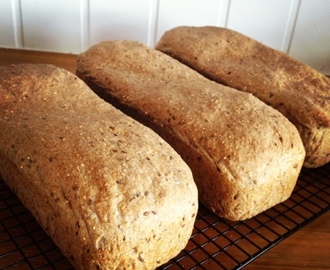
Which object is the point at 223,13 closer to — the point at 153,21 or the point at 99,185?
the point at 153,21

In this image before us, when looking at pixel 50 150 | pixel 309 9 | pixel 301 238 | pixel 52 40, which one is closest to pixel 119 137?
pixel 50 150

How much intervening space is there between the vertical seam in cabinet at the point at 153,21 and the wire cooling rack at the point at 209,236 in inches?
42.6

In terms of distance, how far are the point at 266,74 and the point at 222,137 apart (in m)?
0.44

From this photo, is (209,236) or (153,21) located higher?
(153,21)

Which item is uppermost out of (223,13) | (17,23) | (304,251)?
(223,13)

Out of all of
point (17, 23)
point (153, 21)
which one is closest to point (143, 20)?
point (153, 21)

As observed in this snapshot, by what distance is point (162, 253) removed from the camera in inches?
29.8

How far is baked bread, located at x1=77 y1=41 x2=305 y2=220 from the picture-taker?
0.89 m

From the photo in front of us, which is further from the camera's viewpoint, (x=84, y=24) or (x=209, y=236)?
(x=84, y=24)

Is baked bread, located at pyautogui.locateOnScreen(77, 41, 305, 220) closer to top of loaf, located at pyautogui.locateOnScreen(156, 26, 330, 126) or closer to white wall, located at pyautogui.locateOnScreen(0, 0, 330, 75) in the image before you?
top of loaf, located at pyautogui.locateOnScreen(156, 26, 330, 126)

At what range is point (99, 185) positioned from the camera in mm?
716

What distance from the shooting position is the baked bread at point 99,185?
2.26ft

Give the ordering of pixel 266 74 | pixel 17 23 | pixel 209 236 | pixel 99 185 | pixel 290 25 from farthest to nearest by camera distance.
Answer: pixel 290 25 < pixel 17 23 < pixel 266 74 < pixel 209 236 < pixel 99 185

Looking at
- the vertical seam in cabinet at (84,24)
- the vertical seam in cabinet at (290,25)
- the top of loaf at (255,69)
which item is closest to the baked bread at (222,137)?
the top of loaf at (255,69)
